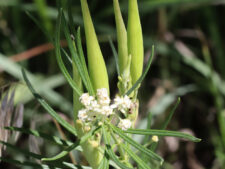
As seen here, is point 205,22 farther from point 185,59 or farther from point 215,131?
point 215,131

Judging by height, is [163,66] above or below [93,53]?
above

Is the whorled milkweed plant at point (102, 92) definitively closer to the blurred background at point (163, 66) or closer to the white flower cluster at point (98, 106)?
the white flower cluster at point (98, 106)

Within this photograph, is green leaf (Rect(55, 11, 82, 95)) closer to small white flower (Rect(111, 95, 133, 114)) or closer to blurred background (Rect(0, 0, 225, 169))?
small white flower (Rect(111, 95, 133, 114))

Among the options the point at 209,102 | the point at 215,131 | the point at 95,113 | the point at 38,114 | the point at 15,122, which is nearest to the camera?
the point at 95,113

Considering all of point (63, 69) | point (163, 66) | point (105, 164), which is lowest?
point (105, 164)

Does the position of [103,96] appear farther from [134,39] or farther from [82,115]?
[134,39]

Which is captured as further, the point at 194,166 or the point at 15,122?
the point at 194,166

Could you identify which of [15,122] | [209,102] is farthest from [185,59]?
[15,122]

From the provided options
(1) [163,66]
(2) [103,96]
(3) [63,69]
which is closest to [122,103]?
(2) [103,96]
